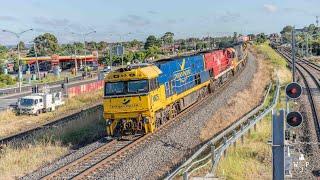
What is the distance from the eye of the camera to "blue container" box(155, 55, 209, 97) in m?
27.6

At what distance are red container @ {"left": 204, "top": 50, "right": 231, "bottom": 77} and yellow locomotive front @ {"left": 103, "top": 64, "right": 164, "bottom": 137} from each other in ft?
55.5

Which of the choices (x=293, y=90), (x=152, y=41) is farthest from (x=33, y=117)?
(x=152, y=41)

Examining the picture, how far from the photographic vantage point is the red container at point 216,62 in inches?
1625

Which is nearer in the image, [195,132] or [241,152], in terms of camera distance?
[241,152]

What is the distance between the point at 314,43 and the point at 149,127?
14176 cm

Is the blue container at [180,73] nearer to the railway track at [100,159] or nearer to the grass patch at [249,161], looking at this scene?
the railway track at [100,159]

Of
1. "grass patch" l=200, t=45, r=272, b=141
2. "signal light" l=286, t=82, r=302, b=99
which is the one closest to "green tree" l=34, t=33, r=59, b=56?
"grass patch" l=200, t=45, r=272, b=141

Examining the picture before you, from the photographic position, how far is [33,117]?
132 feet

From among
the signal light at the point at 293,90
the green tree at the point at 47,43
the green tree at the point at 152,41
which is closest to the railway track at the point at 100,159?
the signal light at the point at 293,90

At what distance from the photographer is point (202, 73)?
37969 millimetres

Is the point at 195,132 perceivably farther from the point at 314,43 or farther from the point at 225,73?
the point at 314,43

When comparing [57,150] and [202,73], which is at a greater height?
[202,73]

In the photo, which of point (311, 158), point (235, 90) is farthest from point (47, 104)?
point (311, 158)

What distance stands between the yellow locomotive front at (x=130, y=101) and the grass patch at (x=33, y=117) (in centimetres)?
1197
